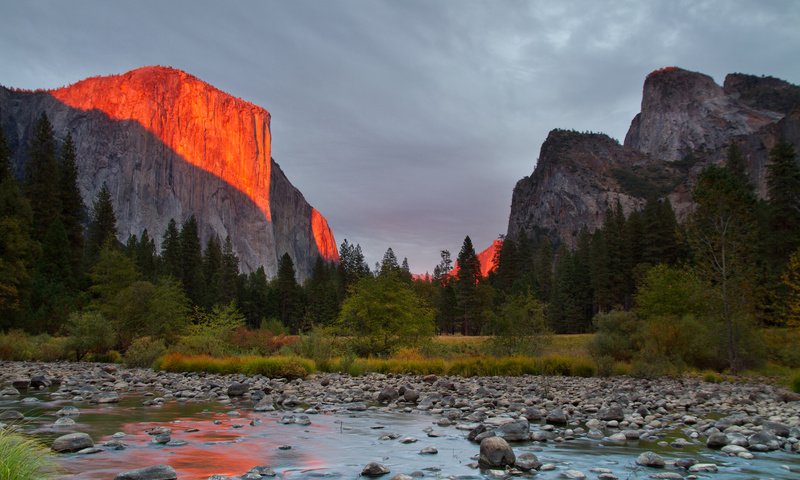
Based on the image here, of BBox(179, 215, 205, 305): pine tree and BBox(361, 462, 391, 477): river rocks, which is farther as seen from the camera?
BBox(179, 215, 205, 305): pine tree

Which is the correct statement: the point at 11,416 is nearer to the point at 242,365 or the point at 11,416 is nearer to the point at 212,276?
the point at 242,365

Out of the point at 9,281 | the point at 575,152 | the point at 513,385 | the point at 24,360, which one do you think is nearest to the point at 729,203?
the point at 513,385

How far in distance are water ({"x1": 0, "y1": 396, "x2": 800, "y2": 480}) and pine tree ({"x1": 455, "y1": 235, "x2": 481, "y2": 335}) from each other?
212 feet

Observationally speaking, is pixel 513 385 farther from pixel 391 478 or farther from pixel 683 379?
pixel 391 478

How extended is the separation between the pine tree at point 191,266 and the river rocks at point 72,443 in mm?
65788

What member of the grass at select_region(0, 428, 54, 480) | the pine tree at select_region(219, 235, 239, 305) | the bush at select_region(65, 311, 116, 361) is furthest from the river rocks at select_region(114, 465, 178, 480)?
the pine tree at select_region(219, 235, 239, 305)

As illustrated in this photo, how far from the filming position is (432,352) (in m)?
26.5

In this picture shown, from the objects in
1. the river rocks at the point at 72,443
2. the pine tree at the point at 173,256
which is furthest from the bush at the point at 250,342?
the pine tree at the point at 173,256

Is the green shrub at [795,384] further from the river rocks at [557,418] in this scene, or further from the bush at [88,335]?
the bush at [88,335]

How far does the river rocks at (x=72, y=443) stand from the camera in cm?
684

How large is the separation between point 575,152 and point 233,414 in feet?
645

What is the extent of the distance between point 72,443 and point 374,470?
404 cm

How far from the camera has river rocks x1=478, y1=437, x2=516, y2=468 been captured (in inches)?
255

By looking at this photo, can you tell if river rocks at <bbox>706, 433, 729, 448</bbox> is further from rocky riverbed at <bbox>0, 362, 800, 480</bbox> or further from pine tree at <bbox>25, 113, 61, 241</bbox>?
pine tree at <bbox>25, 113, 61, 241</bbox>
